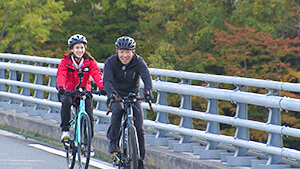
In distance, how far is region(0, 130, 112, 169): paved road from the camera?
812 cm

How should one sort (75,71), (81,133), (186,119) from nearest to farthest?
(81,133) < (75,71) < (186,119)

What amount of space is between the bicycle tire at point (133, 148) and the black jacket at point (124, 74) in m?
0.53

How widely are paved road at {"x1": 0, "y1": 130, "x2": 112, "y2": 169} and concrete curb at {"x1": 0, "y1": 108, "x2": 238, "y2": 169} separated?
35 centimetres

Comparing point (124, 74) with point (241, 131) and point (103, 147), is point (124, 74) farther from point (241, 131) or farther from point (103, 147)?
point (103, 147)

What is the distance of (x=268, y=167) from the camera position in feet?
20.4

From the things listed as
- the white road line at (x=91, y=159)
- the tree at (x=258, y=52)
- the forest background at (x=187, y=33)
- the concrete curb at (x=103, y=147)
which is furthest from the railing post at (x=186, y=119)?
the tree at (x=258, y=52)

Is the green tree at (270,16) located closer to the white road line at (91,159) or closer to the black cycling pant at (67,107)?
the white road line at (91,159)

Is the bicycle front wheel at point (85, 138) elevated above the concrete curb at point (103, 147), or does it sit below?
above

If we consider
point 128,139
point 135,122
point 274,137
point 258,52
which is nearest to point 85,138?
point 135,122

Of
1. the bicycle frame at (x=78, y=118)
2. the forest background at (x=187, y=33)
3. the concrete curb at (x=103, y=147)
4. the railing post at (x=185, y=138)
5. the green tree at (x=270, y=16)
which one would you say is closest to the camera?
the concrete curb at (x=103, y=147)

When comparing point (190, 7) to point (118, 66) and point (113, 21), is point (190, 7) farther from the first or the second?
point (118, 66)

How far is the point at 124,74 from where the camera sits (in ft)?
21.7

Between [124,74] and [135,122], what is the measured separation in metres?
0.52

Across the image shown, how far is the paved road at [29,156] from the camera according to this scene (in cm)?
812
